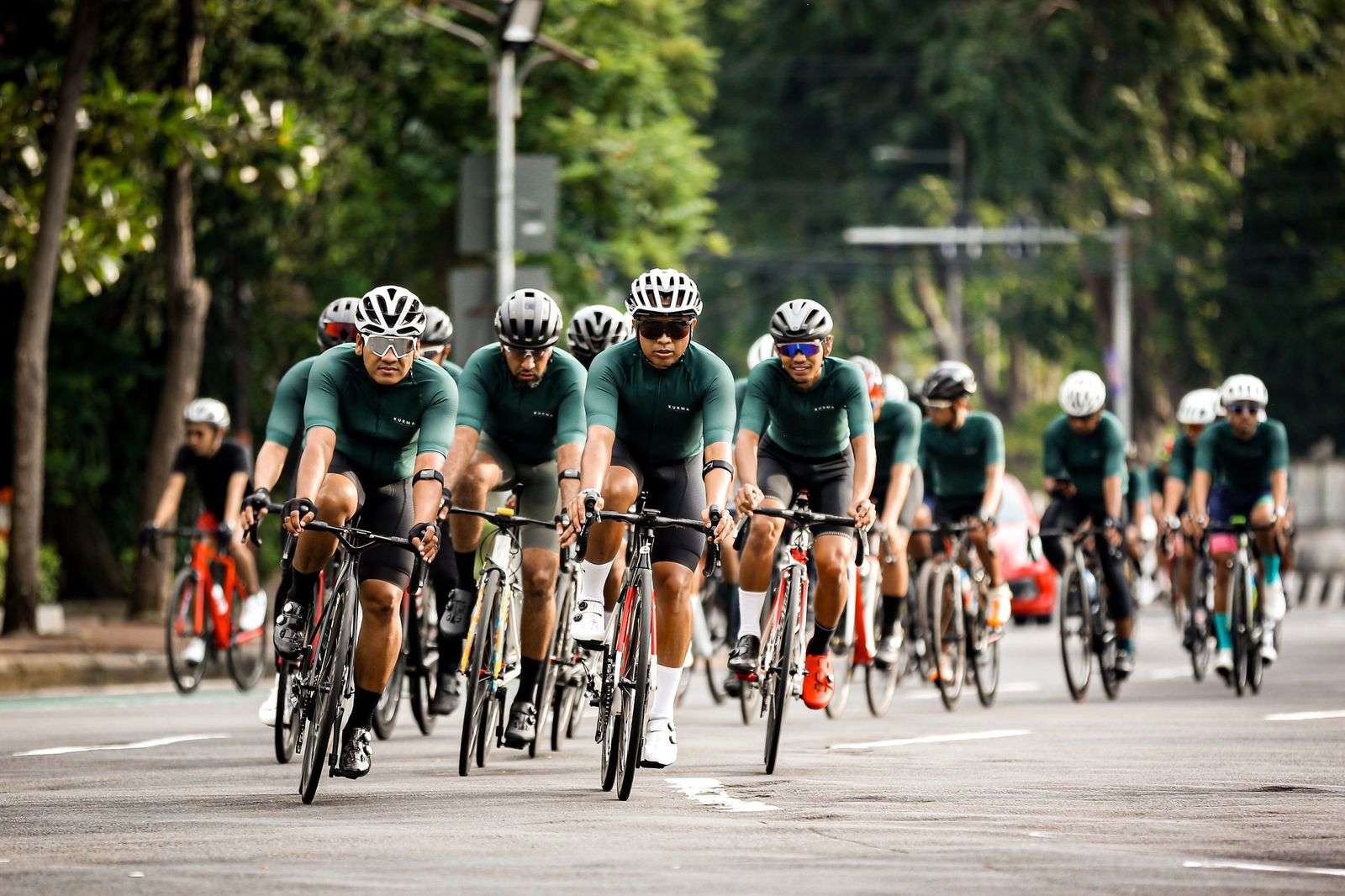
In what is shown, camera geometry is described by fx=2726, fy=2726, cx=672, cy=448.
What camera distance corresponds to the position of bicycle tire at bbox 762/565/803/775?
1170 cm

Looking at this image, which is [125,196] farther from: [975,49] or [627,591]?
[975,49]

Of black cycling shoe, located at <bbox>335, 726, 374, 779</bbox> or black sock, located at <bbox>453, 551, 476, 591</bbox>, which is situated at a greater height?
black sock, located at <bbox>453, 551, 476, 591</bbox>

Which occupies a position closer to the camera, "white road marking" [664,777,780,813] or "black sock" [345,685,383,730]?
"white road marking" [664,777,780,813]

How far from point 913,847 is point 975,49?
37.5 m

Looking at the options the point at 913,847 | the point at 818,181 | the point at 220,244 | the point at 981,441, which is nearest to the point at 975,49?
the point at 818,181

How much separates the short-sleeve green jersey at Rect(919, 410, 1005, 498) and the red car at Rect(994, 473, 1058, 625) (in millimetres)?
12289

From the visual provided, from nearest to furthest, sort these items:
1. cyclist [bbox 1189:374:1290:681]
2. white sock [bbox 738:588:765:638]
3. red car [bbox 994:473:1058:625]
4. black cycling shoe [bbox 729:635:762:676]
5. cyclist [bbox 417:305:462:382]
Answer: black cycling shoe [bbox 729:635:762:676], white sock [bbox 738:588:765:638], cyclist [bbox 417:305:462:382], cyclist [bbox 1189:374:1290:681], red car [bbox 994:473:1058:625]

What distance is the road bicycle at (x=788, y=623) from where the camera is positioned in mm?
11953

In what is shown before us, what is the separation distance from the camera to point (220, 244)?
29.8 meters

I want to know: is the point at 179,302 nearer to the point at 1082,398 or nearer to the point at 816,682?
the point at 1082,398

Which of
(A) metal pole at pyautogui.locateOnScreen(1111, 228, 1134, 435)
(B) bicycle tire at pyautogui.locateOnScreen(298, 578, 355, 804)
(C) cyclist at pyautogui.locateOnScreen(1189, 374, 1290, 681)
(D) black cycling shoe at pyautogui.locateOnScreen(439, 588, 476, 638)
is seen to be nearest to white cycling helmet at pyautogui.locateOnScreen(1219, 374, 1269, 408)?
(C) cyclist at pyautogui.locateOnScreen(1189, 374, 1290, 681)

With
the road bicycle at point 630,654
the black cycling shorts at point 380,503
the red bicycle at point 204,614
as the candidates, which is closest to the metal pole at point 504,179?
the red bicycle at point 204,614

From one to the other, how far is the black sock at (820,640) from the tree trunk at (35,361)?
912 centimetres

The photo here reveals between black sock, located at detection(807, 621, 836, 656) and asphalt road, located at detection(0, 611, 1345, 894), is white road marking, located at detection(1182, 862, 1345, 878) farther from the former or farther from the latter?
black sock, located at detection(807, 621, 836, 656)
